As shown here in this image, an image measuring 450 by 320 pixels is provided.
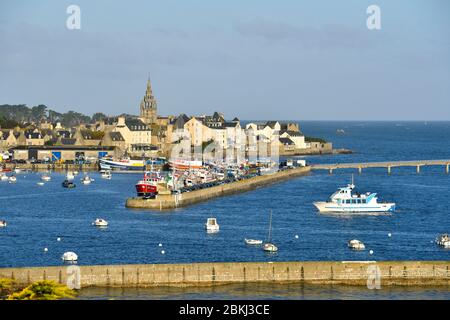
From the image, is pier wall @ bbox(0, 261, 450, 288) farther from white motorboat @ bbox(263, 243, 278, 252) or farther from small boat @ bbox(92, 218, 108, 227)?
small boat @ bbox(92, 218, 108, 227)

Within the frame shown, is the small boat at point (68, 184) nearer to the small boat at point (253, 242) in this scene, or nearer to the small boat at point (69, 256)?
the small boat at point (253, 242)

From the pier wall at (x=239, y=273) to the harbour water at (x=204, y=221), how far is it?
5.75 meters

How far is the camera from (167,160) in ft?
362

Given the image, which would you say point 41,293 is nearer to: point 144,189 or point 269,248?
point 269,248

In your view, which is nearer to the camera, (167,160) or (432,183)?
(432,183)

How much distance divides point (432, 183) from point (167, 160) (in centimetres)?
3518

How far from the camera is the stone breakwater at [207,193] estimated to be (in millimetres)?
61656

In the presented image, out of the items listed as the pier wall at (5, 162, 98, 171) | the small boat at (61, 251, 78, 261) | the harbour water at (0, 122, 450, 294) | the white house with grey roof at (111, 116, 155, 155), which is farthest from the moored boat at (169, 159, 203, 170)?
the small boat at (61, 251, 78, 261)

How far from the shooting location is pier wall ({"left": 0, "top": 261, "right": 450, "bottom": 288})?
111 feet

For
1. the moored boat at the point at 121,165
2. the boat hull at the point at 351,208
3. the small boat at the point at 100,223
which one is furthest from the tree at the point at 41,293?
the moored boat at the point at 121,165

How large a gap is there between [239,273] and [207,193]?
36.0 meters

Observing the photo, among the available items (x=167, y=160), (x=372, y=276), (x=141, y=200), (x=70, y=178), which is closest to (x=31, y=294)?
(x=372, y=276)
